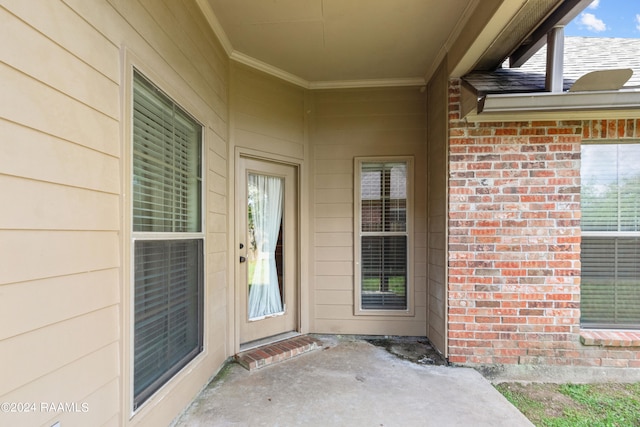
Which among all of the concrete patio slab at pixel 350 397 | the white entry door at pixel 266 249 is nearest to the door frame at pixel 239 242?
the white entry door at pixel 266 249

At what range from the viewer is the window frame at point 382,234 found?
3684 millimetres

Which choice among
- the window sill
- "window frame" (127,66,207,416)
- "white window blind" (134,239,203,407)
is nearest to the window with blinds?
the window sill

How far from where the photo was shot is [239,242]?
3.21 meters

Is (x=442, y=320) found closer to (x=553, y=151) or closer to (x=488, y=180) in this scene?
(x=488, y=180)

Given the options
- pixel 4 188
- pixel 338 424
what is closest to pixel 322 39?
pixel 4 188

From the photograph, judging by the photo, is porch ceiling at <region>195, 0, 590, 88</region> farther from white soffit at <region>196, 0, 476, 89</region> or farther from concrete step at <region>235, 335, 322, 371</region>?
concrete step at <region>235, 335, 322, 371</region>

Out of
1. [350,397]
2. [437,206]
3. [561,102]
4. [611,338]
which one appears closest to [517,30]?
[561,102]

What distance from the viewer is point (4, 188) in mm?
995

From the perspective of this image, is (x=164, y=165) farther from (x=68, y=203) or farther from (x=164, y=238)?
(x=68, y=203)

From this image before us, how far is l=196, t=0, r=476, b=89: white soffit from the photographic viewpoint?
2502 mm

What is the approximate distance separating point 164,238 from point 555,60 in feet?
10.3

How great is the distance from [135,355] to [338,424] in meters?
1.32

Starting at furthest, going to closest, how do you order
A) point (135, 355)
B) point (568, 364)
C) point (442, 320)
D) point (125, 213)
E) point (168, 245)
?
point (442, 320)
point (568, 364)
point (168, 245)
point (135, 355)
point (125, 213)

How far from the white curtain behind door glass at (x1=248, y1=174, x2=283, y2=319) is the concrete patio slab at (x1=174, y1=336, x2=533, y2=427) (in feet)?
2.20
